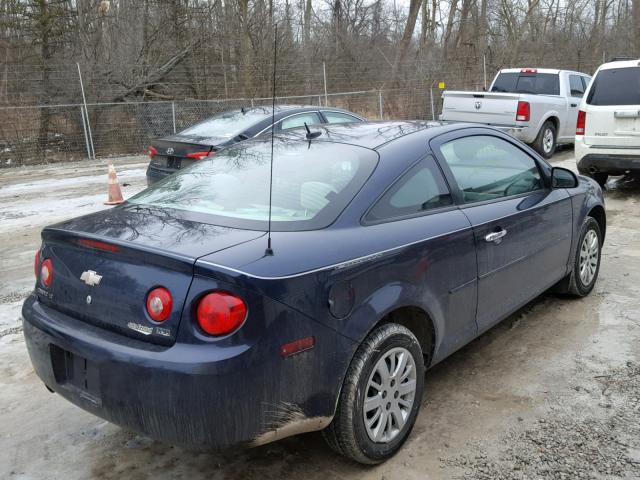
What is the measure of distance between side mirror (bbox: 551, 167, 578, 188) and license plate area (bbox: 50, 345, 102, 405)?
3361 mm

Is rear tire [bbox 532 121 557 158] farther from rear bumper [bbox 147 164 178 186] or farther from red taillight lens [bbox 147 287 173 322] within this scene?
red taillight lens [bbox 147 287 173 322]

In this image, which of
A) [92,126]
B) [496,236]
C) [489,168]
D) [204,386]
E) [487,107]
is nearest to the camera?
[204,386]

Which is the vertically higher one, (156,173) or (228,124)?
(228,124)

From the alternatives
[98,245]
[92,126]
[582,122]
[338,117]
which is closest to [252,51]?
[92,126]

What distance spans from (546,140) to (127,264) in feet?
38.8

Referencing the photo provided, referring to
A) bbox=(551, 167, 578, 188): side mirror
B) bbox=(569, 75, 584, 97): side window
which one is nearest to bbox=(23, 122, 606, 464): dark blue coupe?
bbox=(551, 167, 578, 188): side mirror

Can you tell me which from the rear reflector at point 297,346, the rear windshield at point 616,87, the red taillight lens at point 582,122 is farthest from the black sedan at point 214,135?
the rear reflector at point 297,346

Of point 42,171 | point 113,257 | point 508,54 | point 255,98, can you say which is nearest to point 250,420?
point 113,257

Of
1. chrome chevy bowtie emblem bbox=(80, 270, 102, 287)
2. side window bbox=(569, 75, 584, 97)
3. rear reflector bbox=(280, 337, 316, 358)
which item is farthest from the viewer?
side window bbox=(569, 75, 584, 97)

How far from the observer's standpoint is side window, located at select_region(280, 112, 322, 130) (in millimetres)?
8633

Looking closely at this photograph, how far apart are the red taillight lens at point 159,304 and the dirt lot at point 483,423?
2.25ft

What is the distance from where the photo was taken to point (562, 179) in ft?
14.9

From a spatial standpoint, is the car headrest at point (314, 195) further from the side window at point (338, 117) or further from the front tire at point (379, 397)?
the side window at point (338, 117)

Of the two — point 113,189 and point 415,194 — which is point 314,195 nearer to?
point 415,194
